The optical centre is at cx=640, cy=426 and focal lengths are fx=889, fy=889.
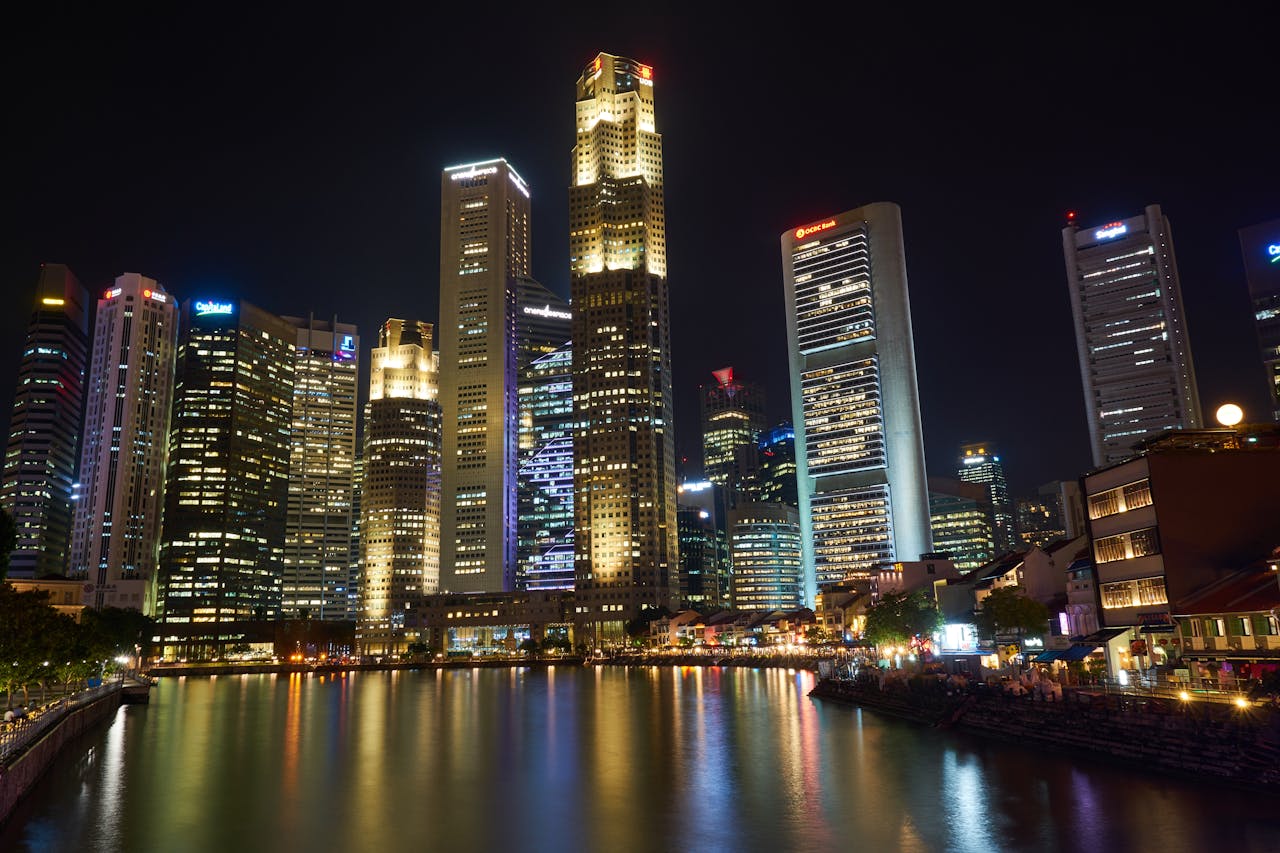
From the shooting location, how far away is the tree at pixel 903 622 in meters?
104

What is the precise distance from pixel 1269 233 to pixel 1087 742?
159m

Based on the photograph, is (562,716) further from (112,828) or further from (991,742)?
(112,828)

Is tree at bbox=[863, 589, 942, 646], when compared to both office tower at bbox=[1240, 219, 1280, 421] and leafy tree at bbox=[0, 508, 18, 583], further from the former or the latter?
office tower at bbox=[1240, 219, 1280, 421]

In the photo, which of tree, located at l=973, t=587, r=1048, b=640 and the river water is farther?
tree, located at l=973, t=587, r=1048, b=640

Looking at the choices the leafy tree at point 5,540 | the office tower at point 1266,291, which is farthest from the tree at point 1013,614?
the office tower at point 1266,291

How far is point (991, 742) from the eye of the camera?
49781 millimetres

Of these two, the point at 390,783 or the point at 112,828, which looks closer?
the point at 112,828

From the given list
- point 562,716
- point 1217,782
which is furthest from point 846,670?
point 1217,782

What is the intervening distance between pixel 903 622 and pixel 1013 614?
29.2 meters

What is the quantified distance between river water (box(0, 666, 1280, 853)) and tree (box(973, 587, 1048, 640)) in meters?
17.8

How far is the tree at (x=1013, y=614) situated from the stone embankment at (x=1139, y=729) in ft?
66.0

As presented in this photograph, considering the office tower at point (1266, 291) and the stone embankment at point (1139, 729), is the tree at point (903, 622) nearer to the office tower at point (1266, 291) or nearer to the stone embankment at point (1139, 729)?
the stone embankment at point (1139, 729)

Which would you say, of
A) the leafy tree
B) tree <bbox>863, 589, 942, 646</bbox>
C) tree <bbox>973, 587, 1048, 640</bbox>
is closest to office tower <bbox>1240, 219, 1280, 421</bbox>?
tree <bbox>863, 589, 942, 646</bbox>

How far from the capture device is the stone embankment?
113 ft
